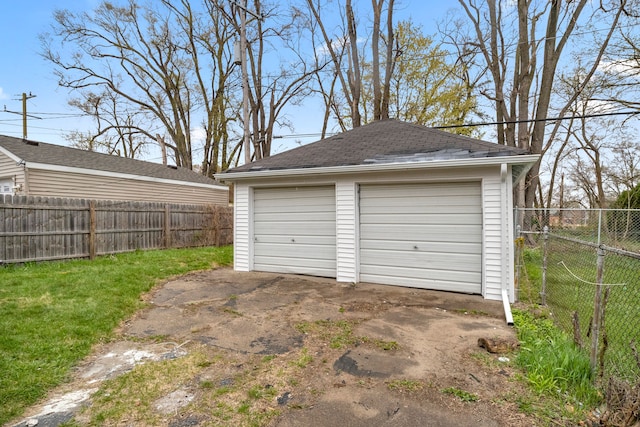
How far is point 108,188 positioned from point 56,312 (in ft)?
31.8

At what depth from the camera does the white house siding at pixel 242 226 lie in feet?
24.8

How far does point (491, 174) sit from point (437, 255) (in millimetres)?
1580

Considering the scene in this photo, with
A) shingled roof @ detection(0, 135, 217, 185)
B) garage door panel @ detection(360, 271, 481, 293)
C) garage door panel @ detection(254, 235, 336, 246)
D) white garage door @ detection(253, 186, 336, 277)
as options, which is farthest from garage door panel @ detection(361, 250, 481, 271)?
shingled roof @ detection(0, 135, 217, 185)

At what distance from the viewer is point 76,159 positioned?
40.0 feet

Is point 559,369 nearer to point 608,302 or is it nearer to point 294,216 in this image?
point 608,302

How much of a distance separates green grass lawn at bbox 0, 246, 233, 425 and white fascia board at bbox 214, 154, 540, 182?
2655 mm

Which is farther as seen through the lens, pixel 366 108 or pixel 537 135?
pixel 366 108

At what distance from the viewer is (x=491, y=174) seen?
5391 mm

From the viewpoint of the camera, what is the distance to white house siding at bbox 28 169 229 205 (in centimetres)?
1077

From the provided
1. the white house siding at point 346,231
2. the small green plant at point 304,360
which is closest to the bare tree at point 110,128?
the white house siding at point 346,231

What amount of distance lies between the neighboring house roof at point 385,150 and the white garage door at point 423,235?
1.77 feet

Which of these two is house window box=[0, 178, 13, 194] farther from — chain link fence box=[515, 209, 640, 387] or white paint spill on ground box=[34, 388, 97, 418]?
chain link fence box=[515, 209, 640, 387]

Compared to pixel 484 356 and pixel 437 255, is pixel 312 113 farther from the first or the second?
pixel 484 356

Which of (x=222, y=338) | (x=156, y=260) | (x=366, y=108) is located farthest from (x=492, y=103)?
(x=222, y=338)
